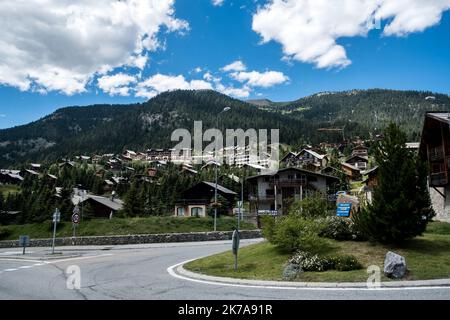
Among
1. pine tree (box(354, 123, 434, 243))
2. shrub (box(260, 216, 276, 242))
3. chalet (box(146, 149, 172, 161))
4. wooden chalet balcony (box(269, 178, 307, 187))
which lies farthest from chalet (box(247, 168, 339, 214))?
chalet (box(146, 149, 172, 161))

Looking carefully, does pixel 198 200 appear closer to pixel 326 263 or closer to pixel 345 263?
pixel 326 263

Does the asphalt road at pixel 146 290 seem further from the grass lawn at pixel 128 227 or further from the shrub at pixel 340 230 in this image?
the grass lawn at pixel 128 227

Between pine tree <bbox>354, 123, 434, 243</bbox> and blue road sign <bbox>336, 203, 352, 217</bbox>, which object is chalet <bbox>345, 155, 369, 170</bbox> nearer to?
blue road sign <bbox>336, 203, 352, 217</bbox>

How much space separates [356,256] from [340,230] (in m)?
3.09

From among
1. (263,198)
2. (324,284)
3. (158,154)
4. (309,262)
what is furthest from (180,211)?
(158,154)

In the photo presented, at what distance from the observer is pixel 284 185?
205ft

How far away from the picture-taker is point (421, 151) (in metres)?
32.9

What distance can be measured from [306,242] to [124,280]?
7.68 meters

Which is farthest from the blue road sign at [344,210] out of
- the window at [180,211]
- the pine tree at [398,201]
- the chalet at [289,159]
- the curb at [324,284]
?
the chalet at [289,159]

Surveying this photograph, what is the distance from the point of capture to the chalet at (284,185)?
6231 cm

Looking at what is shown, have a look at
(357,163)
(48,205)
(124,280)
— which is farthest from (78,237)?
(357,163)

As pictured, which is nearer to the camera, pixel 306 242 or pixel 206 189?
pixel 306 242

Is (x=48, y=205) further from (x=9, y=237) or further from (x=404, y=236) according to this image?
(x=404, y=236)

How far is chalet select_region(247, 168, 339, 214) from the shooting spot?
62312mm
